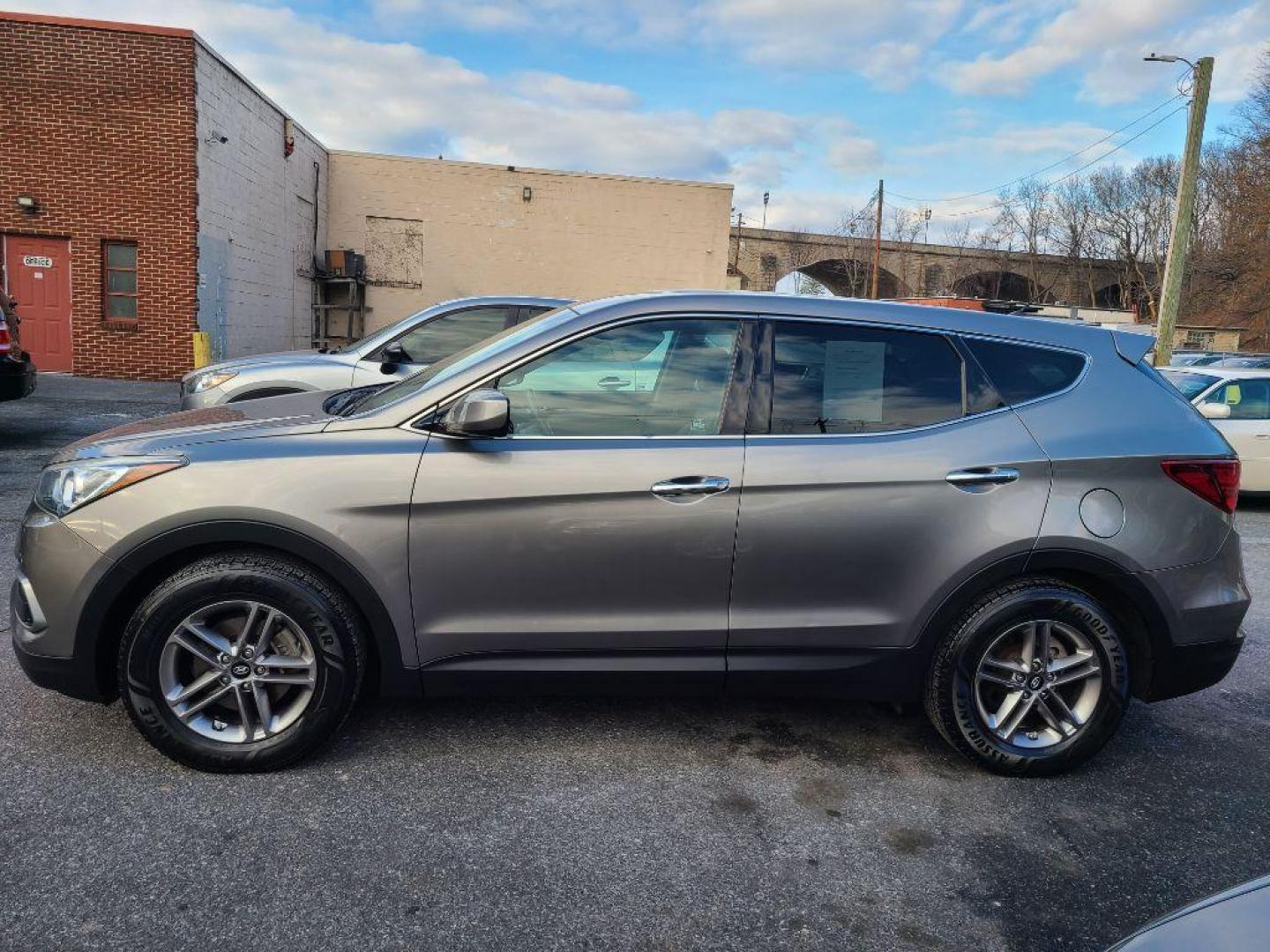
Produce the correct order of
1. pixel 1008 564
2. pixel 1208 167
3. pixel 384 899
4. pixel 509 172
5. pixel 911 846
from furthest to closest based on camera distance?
pixel 1208 167
pixel 509 172
pixel 1008 564
pixel 911 846
pixel 384 899

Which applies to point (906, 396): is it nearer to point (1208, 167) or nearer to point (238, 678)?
point (238, 678)

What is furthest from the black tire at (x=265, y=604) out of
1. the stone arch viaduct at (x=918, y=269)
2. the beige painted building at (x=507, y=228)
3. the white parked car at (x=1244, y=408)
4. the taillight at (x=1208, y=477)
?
the stone arch viaduct at (x=918, y=269)

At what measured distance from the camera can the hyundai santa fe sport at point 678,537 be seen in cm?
303

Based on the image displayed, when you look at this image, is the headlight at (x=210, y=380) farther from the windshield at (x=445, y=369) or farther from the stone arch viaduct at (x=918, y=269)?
the stone arch viaduct at (x=918, y=269)

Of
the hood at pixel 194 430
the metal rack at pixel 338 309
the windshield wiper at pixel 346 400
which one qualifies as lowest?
the hood at pixel 194 430

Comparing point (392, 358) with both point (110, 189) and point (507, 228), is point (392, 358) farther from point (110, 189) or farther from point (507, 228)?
point (507, 228)

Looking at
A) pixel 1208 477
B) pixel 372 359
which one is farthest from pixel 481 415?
pixel 372 359

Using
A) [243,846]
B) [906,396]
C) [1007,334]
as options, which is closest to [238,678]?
[243,846]

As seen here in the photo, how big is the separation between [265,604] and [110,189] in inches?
644

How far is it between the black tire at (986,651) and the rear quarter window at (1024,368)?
707 millimetres

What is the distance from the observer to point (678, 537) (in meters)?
3.12

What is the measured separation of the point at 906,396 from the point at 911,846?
5.09 ft

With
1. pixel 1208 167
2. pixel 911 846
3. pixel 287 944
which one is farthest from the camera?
pixel 1208 167

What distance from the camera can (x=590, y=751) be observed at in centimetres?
342
